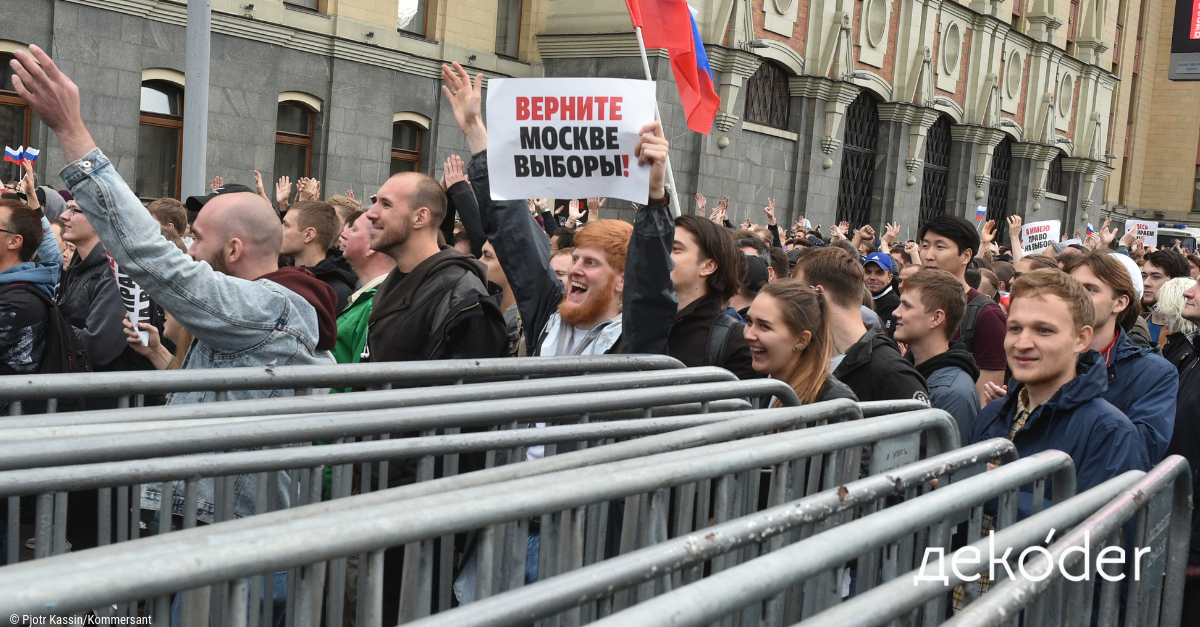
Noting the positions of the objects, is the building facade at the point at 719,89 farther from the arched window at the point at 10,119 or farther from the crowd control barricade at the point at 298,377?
the crowd control barricade at the point at 298,377

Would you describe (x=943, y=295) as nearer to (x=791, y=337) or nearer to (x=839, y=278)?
(x=839, y=278)

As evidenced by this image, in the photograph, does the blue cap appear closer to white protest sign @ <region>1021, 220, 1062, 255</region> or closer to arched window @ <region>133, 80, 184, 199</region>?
white protest sign @ <region>1021, 220, 1062, 255</region>

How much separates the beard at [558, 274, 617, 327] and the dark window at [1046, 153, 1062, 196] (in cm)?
3723

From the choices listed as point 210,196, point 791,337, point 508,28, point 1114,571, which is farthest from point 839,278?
point 508,28

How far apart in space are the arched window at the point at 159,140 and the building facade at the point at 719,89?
30 millimetres

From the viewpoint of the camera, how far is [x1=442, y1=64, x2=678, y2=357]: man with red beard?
12.9 feet

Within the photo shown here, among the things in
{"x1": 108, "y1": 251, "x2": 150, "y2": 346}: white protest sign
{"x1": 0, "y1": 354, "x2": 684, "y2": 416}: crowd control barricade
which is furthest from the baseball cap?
{"x1": 0, "y1": 354, "x2": 684, "y2": 416}: crowd control barricade

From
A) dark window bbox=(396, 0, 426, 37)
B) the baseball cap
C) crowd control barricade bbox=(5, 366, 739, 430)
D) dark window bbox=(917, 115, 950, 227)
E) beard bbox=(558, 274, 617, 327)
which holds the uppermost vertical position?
dark window bbox=(396, 0, 426, 37)

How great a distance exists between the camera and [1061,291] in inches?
150

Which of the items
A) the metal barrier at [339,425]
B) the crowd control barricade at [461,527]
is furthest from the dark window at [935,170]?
the crowd control barricade at [461,527]

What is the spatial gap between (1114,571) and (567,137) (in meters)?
2.71

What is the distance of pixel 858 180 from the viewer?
91.3ft

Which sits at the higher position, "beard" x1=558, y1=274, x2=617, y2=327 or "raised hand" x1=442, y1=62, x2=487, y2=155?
"raised hand" x1=442, y1=62, x2=487, y2=155

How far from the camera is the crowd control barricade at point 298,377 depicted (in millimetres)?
2438
